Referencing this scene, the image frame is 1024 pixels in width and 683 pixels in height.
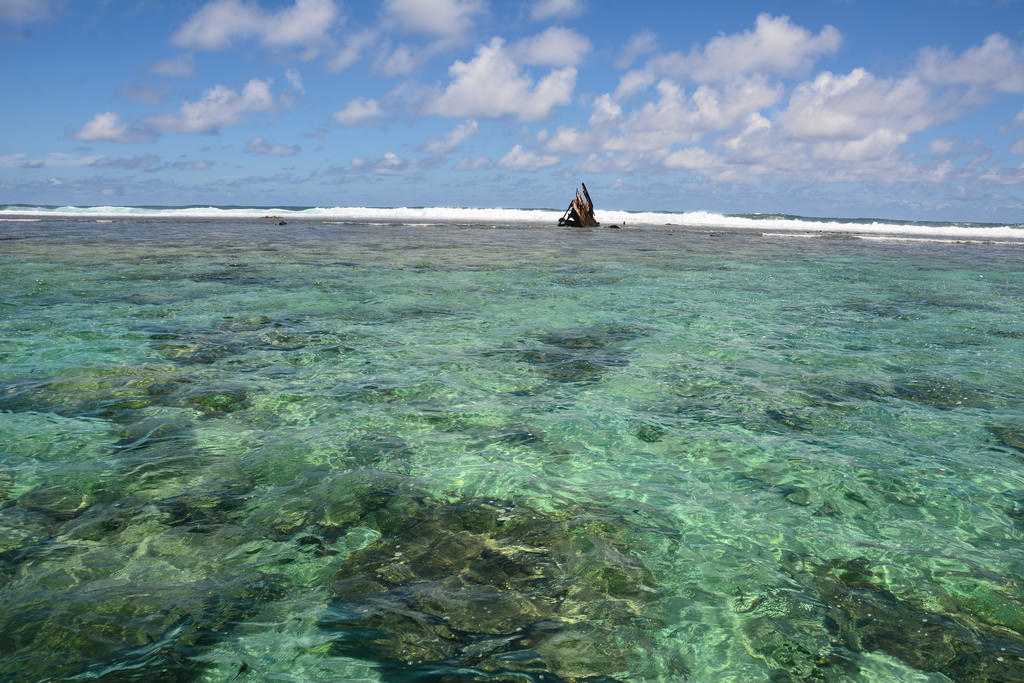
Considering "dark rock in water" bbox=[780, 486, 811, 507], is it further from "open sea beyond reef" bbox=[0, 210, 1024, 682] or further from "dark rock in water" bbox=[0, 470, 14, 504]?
"dark rock in water" bbox=[0, 470, 14, 504]

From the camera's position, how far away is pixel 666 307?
Answer: 43.0 feet

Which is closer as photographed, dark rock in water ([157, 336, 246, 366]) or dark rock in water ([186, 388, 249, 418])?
dark rock in water ([186, 388, 249, 418])

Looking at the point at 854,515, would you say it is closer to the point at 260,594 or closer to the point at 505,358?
the point at 260,594

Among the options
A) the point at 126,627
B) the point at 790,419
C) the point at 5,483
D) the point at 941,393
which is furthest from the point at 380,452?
the point at 941,393

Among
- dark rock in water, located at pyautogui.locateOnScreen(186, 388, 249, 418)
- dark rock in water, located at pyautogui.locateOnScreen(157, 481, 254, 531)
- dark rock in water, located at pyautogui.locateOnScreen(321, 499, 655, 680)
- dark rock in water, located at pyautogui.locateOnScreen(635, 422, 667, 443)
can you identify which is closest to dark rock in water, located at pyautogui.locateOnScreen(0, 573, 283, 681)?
dark rock in water, located at pyautogui.locateOnScreen(321, 499, 655, 680)

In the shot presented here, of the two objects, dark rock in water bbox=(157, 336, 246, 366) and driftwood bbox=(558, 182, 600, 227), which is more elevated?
driftwood bbox=(558, 182, 600, 227)

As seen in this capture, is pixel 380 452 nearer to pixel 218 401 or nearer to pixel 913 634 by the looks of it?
pixel 218 401

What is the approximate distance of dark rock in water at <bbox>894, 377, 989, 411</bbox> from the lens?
278 inches

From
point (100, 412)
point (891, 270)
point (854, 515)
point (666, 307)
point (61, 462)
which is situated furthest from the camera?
point (891, 270)

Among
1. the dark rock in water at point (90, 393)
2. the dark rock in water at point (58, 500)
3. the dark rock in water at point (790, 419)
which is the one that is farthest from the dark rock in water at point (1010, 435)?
the dark rock in water at point (90, 393)

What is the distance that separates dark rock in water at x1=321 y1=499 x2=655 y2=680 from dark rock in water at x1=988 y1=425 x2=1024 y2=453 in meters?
4.36

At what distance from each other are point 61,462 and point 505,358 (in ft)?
17.0

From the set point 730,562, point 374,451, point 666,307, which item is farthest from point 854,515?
point 666,307

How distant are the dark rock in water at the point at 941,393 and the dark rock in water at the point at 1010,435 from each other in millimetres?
624
